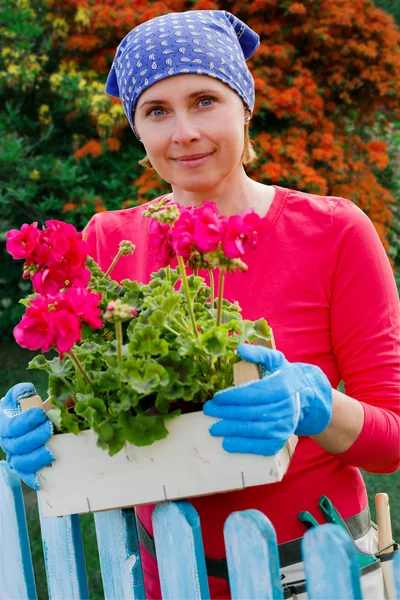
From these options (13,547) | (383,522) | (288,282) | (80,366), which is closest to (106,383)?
(80,366)

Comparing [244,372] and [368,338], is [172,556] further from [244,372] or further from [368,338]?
[368,338]

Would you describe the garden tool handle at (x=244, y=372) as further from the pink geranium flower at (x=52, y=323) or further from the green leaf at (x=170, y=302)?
the pink geranium flower at (x=52, y=323)

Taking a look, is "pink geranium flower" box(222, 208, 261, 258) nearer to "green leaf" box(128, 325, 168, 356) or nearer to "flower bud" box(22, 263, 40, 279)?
"green leaf" box(128, 325, 168, 356)

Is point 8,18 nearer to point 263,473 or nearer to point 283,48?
point 283,48

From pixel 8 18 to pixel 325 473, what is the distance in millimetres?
5402

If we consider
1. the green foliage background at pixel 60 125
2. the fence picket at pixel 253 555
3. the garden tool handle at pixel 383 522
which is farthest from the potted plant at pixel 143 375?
the green foliage background at pixel 60 125

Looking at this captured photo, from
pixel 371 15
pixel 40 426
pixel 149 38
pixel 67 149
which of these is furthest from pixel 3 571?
pixel 371 15

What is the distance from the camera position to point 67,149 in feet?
21.1

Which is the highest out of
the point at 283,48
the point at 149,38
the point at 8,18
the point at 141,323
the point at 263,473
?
the point at 8,18

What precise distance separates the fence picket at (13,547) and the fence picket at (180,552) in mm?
395

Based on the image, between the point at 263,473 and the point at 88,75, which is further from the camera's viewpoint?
the point at 88,75

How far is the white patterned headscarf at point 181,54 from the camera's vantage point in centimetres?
181

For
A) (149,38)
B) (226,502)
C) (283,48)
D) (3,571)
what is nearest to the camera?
(3,571)

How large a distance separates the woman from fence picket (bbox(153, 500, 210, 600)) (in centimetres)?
38
